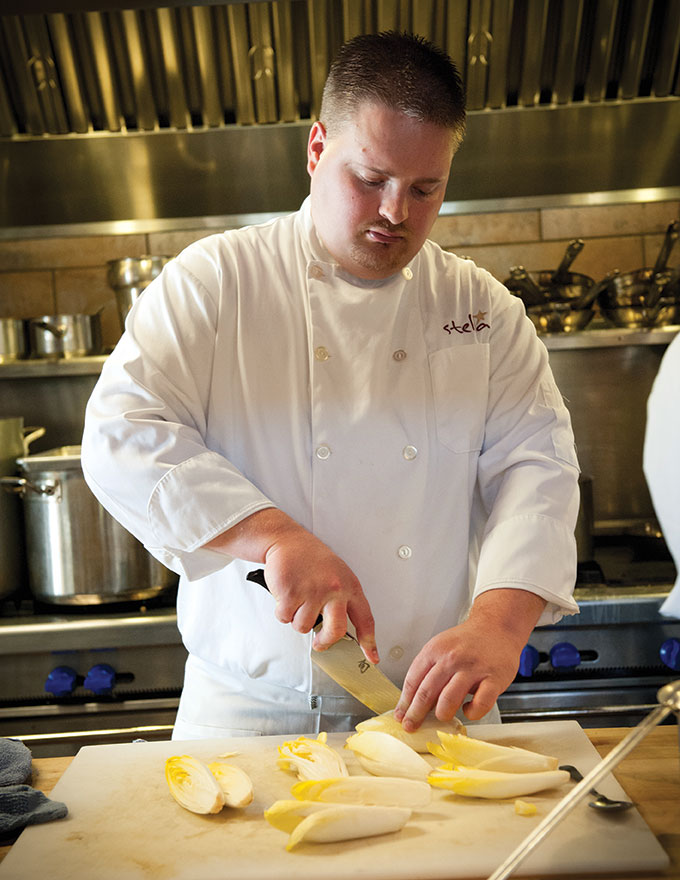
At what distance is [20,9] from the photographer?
1.02 meters

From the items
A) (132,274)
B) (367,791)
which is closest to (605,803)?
(367,791)

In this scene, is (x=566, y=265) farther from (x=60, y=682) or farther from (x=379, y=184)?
(x=60, y=682)

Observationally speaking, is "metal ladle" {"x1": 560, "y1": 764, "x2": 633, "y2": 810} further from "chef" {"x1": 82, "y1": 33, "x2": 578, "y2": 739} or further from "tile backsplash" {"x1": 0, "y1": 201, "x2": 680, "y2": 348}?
"tile backsplash" {"x1": 0, "y1": 201, "x2": 680, "y2": 348}

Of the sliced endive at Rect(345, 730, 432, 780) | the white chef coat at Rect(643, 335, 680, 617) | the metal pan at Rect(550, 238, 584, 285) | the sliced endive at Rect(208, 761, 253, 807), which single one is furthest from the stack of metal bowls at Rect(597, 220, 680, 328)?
the white chef coat at Rect(643, 335, 680, 617)

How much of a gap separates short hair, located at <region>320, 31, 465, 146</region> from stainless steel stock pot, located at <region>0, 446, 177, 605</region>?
111cm

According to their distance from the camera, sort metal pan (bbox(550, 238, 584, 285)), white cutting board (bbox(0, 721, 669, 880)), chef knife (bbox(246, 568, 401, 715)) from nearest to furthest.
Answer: white cutting board (bbox(0, 721, 669, 880))
chef knife (bbox(246, 568, 401, 715))
metal pan (bbox(550, 238, 584, 285))

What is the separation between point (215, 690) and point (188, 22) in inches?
71.4

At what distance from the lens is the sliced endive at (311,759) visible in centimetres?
Result: 107

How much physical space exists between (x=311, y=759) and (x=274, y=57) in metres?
1.99

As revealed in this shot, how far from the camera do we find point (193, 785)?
1036 mm

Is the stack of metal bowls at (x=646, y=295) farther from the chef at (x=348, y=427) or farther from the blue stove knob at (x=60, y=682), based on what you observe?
the blue stove knob at (x=60, y=682)

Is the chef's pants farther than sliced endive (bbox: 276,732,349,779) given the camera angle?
Yes

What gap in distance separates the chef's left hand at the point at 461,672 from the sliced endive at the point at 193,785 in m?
0.26

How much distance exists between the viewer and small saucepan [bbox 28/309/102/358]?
2576 mm
